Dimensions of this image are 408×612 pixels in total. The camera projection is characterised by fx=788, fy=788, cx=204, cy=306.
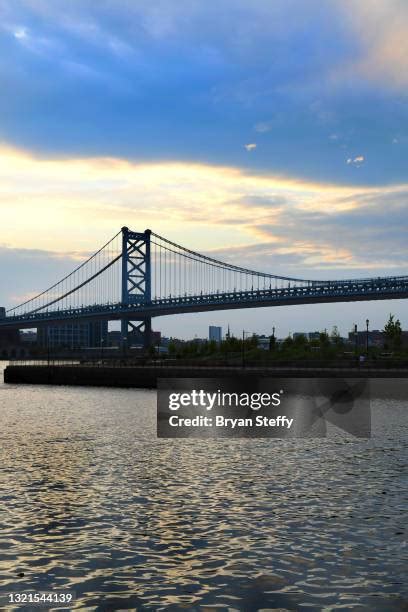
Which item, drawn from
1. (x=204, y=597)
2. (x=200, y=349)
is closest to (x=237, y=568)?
(x=204, y=597)

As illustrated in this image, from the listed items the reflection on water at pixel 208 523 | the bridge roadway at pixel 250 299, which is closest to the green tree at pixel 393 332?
the bridge roadway at pixel 250 299

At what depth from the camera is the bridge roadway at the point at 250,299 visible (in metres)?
98.2

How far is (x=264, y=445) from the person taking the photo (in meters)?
30.0

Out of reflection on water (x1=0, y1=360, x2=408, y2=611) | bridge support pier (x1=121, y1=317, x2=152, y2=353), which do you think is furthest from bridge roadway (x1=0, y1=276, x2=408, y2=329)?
reflection on water (x1=0, y1=360, x2=408, y2=611)

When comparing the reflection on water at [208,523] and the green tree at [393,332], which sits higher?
the green tree at [393,332]

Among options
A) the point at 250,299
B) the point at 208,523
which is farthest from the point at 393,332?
the point at 208,523

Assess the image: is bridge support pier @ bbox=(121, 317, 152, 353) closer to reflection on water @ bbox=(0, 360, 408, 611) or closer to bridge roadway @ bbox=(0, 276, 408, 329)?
bridge roadway @ bbox=(0, 276, 408, 329)

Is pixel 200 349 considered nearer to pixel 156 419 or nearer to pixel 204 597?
pixel 156 419

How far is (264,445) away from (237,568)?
663 inches

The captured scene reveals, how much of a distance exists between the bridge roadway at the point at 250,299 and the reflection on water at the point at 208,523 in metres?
69.0

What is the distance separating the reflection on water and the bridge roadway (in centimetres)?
6905

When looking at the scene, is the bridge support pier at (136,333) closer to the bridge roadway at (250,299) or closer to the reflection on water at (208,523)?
the bridge roadway at (250,299)

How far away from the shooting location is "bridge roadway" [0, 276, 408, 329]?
98250 mm

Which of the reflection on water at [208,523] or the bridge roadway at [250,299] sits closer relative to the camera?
the reflection on water at [208,523]
